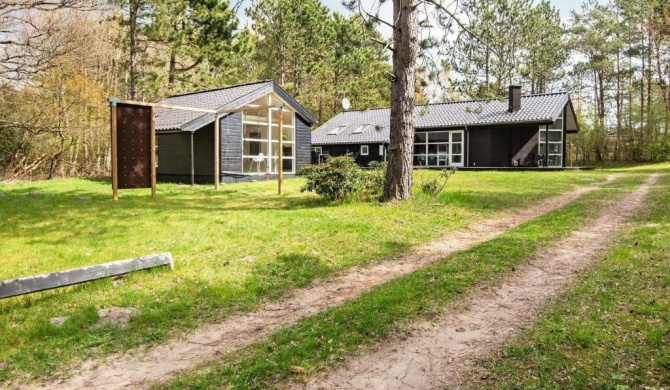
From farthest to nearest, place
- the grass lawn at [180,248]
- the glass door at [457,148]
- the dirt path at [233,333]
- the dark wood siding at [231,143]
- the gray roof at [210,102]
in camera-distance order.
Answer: the glass door at [457,148], the dark wood siding at [231,143], the gray roof at [210,102], the grass lawn at [180,248], the dirt path at [233,333]

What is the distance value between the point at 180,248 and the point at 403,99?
228 inches

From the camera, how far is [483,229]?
8281 mm

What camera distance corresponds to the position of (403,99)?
10094mm

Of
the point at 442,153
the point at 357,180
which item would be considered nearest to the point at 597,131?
the point at 442,153

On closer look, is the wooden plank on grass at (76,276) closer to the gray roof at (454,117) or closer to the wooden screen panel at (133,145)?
the wooden screen panel at (133,145)

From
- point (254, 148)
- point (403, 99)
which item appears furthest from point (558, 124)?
point (403, 99)

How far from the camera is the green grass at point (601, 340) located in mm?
2883

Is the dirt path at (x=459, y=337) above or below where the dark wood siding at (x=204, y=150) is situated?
below

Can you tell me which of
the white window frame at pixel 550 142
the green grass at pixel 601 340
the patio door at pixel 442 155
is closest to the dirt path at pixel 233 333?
the green grass at pixel 601 340

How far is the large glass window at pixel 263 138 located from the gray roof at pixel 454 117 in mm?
4683

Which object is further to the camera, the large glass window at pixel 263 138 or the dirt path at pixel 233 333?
the large glass window at pixel 263 138

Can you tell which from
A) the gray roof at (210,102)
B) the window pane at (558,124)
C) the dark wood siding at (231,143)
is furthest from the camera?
the window pane at (558,124)

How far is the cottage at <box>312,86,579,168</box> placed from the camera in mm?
24875

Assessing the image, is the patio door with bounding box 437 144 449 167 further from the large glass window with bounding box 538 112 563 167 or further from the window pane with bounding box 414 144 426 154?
the large glass window with bounding box 538 112 563 167
